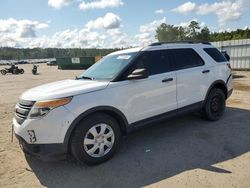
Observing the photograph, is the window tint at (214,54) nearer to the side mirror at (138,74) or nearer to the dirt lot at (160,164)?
Result: the dirt lot at (160,164)

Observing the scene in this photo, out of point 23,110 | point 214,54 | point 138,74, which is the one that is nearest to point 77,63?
point 214,54

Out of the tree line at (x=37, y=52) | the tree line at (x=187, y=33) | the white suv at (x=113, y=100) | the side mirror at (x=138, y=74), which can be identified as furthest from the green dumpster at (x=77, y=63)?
the tree line at (x=37, y=52)

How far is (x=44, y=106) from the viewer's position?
373cm

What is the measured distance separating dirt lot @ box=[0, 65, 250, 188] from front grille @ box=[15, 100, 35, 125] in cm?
84

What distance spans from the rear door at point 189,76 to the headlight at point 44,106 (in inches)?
93.5

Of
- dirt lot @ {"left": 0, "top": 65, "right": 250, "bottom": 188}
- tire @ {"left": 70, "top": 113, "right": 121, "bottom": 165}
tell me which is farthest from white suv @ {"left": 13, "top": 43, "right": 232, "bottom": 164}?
dirt lot @ {"left": 0, "top": 65, "right": 250, "bottom": 188}

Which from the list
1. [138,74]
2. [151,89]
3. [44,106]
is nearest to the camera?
[44,106]

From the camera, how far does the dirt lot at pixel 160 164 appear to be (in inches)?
142

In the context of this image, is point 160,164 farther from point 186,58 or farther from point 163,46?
point 186,58

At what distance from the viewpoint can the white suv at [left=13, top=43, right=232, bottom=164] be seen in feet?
12.4

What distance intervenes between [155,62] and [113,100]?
124cm

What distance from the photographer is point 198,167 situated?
3.90 meters

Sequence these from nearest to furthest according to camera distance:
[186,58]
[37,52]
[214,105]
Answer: [186,58] < [214,105] < [37,52]

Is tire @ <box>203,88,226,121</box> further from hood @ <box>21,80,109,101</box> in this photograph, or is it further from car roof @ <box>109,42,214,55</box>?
hood @ <box>21,80,109,101</box>
